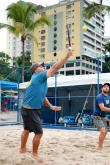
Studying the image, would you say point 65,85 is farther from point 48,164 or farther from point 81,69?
point 81,69

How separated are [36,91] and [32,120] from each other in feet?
1.59

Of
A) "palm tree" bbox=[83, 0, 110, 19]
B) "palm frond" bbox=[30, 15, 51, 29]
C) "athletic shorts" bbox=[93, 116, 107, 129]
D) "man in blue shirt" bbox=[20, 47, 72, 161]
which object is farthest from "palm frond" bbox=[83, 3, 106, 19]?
"man in blue shirt" bbox=[20, 47, 72, 161]

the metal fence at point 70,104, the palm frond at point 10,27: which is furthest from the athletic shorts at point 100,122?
the palm frond at point 10,27

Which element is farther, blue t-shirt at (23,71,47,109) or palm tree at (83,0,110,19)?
palm tree at (83,0,110,19)

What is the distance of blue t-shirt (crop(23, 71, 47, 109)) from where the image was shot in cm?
655

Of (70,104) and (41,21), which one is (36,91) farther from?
(41,21)

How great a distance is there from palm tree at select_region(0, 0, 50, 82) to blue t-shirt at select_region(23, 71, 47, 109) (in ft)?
64.7

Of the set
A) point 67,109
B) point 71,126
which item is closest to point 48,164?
point 71,126

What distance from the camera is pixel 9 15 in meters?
26.5

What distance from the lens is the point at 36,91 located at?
6566 millimetres

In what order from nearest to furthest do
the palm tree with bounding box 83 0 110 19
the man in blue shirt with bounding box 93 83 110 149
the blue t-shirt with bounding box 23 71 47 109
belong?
the blue t-shirt with bounding box 23 71 47 109
the man in blue shirt with bounding box 93 83 110 149
the palm tree with bounding box 83 0 110 19

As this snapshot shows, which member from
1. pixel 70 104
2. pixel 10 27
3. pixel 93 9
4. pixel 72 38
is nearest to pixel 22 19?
pixel 10 27

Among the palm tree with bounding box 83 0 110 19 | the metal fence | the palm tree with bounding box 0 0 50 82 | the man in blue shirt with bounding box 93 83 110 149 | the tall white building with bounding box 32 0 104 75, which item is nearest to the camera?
the man in blue shirt with bounding box 93 83 110 149

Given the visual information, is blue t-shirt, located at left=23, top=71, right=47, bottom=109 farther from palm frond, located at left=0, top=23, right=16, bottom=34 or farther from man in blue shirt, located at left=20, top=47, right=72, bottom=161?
palm frond, located at left=0, top=23, right=16, bottom=34
